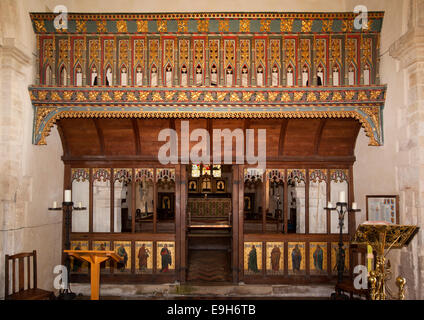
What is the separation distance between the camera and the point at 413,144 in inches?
187

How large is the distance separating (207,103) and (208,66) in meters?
0.64

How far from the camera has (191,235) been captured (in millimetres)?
10266

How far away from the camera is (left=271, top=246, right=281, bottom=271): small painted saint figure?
21.4 ft

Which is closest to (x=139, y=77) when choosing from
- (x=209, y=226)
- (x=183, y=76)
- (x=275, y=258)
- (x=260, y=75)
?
(x=183, y=76)

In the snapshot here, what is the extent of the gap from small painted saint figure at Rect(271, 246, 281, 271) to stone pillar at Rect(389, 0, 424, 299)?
2164mm

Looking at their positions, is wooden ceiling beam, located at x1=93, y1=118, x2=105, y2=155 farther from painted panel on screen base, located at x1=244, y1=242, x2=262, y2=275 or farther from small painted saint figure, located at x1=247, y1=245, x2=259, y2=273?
small painted saint figure, located at x1=247, y1=245, x2=259, y2=273

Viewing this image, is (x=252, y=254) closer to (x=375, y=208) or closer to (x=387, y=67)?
(x=375, y=208)

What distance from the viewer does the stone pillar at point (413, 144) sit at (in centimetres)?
458

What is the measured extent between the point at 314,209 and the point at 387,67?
2.85 m

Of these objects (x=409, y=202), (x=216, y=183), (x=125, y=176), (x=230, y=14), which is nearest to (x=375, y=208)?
(x=409, y=202)

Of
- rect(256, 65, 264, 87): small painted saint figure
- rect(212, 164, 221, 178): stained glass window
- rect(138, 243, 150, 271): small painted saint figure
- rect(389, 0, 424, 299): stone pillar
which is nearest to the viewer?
rect(389, 0, 424, 299): stone pillar

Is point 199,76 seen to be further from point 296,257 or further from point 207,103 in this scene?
point 296,257
